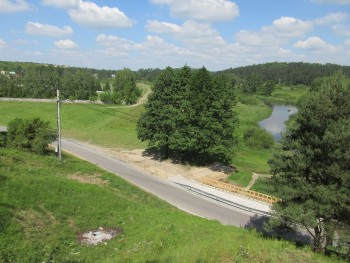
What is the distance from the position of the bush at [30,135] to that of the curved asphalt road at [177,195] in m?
7.25

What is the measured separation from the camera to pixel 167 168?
125 ft

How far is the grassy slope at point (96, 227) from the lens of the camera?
12570 millimetres

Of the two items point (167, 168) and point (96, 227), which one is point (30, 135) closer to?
point (167, 168)

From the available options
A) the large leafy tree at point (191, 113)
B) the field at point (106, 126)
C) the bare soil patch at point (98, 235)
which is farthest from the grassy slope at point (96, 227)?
the field at point (106, 126)

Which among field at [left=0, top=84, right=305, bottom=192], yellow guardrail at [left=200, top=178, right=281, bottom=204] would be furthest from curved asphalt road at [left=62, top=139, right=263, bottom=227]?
field at [left=0, top=84, right=305, bottom=192]

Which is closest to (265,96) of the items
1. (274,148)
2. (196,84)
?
(196,84)

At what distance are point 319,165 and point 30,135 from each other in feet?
86.4

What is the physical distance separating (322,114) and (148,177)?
22075 mm

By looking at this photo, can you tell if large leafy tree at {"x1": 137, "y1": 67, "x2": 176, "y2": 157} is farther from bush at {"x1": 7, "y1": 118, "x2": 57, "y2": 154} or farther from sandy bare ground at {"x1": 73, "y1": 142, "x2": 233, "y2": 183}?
bush at {"x1": 7, "y1": 118, "x2": 57, "y2": 154}

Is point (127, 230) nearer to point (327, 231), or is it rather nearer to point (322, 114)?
point (327, 231)

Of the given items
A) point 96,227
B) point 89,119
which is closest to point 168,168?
point 96,227

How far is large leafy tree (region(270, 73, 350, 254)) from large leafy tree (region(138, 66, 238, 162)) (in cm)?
2036

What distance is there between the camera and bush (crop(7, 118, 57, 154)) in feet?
104

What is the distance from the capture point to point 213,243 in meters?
14.1
